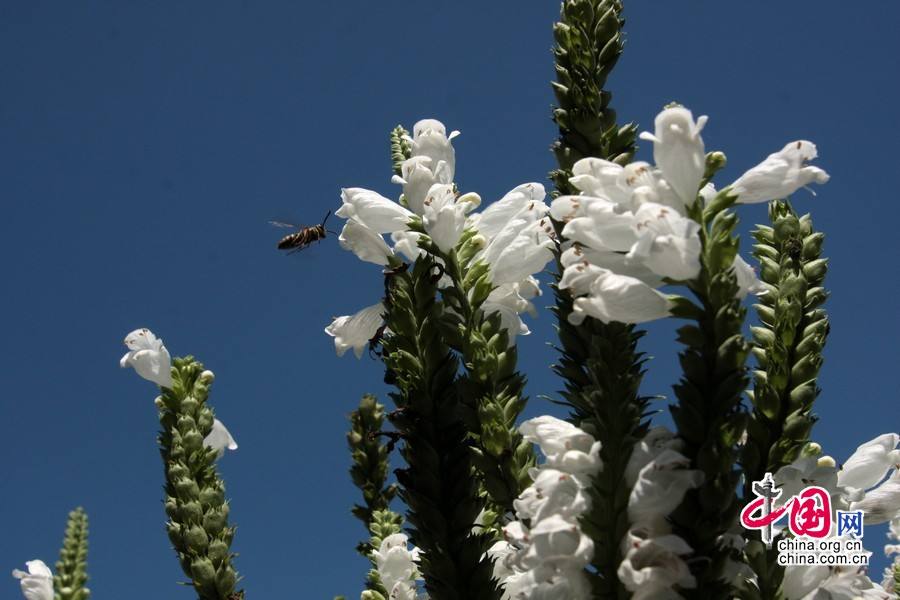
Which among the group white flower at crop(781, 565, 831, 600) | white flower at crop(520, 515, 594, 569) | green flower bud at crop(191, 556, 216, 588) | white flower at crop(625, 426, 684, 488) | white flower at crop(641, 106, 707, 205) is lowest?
white flower at crop(520, 515, 594, 569)

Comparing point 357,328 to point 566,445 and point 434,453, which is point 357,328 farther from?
point 566,445

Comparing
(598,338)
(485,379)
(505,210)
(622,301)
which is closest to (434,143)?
(505,210)

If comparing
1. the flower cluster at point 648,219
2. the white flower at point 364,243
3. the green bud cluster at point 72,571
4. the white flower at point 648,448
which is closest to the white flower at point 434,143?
the white flower at point 364,243

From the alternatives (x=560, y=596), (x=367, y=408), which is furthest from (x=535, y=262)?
(x=367, y=408)

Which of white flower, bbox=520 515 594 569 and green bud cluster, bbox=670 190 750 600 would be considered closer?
green bud cluster, bbox=670 190 750 600

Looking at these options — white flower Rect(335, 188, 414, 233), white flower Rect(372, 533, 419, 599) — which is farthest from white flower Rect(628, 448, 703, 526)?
white flower Rect(372, 533, 419, 599)

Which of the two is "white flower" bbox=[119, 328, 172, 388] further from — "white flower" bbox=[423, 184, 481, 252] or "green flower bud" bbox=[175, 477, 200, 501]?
"white flower" bbox=[423, 184, 481, 252]
